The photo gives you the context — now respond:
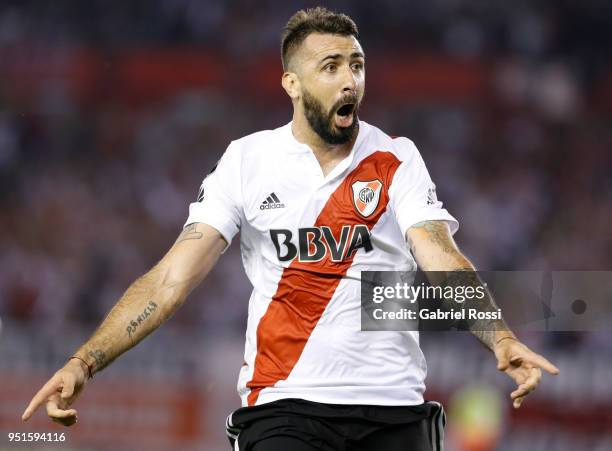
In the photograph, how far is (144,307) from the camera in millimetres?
4762

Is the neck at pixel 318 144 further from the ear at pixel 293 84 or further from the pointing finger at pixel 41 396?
the pointing finger at pixel 41 396

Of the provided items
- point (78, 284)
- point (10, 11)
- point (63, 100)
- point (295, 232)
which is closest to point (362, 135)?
point (295, 232)

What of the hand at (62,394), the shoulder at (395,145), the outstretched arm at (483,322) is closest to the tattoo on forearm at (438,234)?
the outstretched arm at (483,322)

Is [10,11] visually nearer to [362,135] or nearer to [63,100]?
[63,100]

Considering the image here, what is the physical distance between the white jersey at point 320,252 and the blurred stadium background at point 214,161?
22.1ft

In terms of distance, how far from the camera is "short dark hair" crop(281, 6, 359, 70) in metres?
5.12

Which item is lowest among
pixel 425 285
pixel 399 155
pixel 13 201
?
pixel 425 285

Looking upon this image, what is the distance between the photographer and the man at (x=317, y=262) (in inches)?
181

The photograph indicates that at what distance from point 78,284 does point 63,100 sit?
4.30 metres

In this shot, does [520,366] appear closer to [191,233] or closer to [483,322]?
[483,322]

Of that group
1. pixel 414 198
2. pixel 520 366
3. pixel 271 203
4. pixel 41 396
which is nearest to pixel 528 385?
pixel 520 366

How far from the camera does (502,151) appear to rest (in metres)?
16.3

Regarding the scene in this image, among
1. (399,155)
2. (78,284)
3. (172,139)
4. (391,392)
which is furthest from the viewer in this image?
(172,139)

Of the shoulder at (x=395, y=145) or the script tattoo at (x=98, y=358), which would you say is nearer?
the script tattoo at (x=98, y=358)
